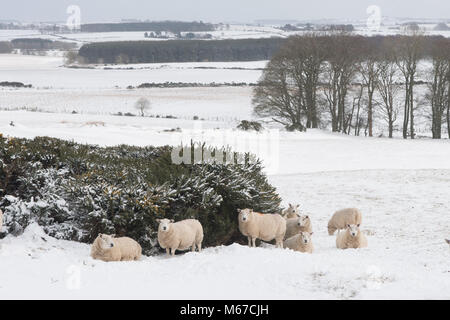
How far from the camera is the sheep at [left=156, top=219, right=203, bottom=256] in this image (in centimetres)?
1012

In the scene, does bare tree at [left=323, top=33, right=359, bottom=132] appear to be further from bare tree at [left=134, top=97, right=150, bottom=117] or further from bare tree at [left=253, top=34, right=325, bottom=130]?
bare tree at [left=134, top=97, right=150, bottom=117]

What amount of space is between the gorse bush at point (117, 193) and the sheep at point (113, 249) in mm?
747

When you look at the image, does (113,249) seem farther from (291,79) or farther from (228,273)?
(291,79)

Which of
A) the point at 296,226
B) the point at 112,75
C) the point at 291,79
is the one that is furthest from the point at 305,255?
the point at 112,75

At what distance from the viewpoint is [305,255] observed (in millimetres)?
10188

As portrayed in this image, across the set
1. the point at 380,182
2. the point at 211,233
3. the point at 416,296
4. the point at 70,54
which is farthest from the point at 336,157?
the point at 70,54

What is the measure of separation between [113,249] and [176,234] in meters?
1.23

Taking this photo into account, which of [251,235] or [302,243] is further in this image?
[302,243]

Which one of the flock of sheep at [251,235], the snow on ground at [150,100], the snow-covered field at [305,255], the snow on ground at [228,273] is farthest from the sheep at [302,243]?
the snow on ground at [150,100]

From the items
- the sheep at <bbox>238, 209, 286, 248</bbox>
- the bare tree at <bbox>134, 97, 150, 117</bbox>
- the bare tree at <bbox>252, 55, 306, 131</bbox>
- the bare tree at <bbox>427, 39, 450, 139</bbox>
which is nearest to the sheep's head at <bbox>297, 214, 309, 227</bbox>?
the sheep at <bbox>238, 209, 286, 248</bbox>

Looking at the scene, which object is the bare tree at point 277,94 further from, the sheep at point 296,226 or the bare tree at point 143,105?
the sheep at point 296,226

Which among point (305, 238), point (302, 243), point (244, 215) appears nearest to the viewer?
point (244, 215)

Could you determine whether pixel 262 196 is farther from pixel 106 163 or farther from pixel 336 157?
pixel 336 157

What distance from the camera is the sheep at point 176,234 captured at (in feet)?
33.2
